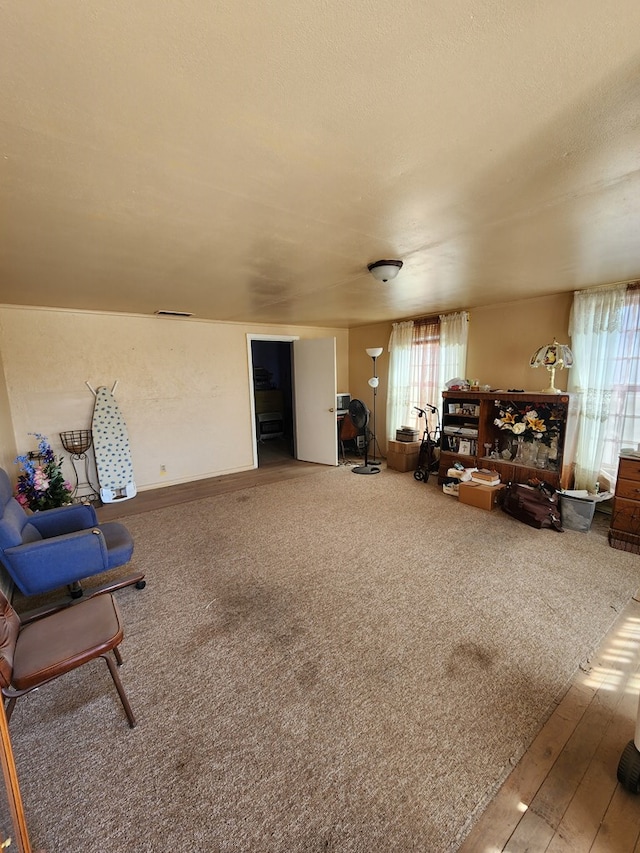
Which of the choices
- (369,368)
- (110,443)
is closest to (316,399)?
(369,368)

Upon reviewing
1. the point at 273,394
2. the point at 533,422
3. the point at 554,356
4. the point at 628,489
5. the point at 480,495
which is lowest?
the point at 480,495

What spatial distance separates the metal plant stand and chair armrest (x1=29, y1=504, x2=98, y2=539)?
1.74 meters

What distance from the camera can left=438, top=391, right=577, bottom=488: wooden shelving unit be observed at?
3.73 m

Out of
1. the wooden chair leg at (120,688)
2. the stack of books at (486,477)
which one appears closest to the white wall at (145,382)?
the wooden chair leg at (120,688)

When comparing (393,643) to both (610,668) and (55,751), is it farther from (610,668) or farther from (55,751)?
(55,751)

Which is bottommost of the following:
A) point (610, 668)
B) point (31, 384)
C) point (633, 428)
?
point (610, 668)

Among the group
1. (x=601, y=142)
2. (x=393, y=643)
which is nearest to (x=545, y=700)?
(x=393, y=643)

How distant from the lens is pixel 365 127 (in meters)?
1.14

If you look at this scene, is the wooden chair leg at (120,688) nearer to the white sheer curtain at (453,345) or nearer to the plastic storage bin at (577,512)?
the plastic storage bin at (577,512)

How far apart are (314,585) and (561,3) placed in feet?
9.13

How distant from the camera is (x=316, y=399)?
5691 millimetres

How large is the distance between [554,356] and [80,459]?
548cm

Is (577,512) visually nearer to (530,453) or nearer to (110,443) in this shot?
(530,453)

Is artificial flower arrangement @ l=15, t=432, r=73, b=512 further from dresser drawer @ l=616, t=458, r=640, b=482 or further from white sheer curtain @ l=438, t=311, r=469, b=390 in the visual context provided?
dresser drawer @ l=616, t=458, r=640, b=482
